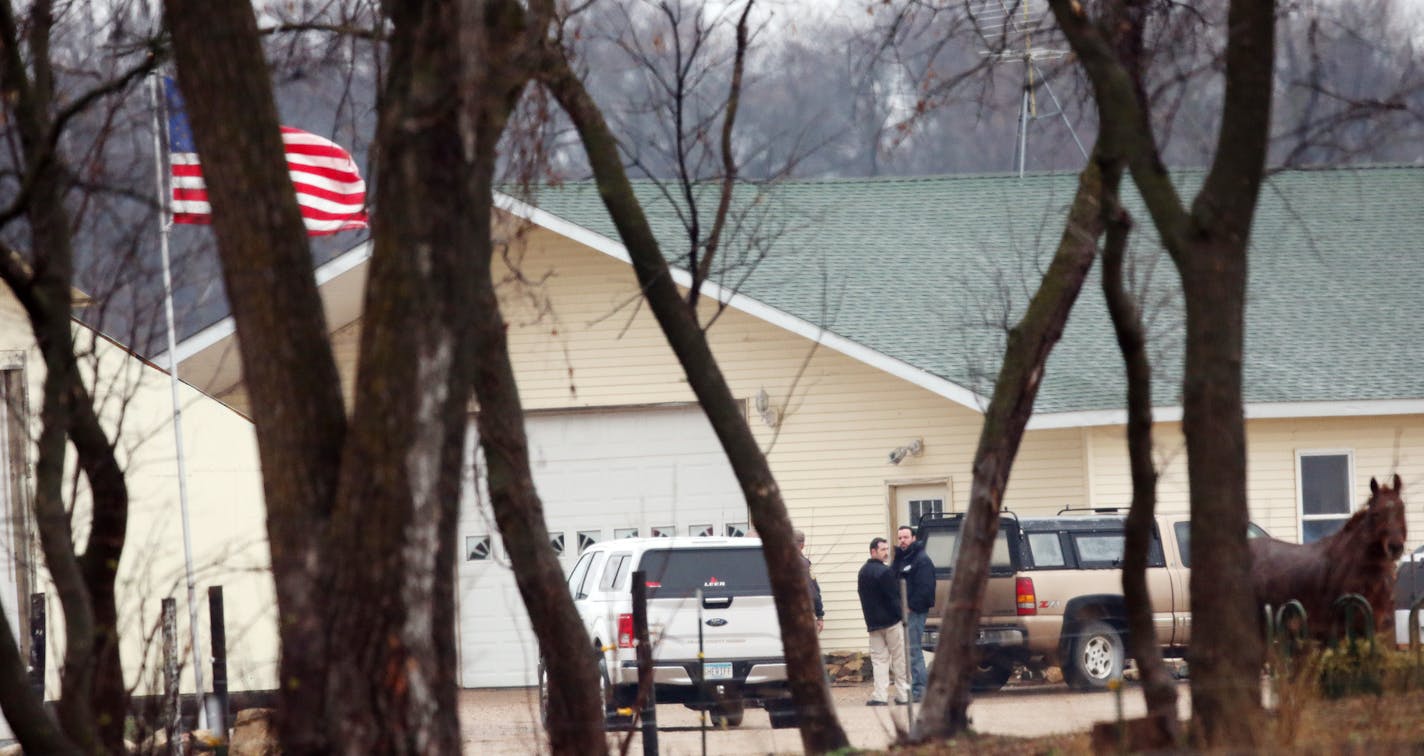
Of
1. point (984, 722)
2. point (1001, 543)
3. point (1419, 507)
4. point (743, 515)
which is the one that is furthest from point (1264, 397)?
point (984, 722)

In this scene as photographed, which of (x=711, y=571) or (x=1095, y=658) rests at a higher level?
(x=711, y=571)

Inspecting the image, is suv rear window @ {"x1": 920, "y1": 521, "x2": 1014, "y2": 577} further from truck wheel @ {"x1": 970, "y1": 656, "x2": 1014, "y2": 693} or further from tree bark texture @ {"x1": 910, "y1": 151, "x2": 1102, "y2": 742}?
tree bark texture @ {"x1": 910, "y1": 151, "x2": 1102, "y2": 742}

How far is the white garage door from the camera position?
22.1 metres

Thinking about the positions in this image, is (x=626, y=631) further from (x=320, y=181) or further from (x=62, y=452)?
(x=62, y=452)

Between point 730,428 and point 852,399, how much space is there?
1234cm

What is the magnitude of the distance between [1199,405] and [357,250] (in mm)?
14475

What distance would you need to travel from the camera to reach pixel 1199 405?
25.9 feet

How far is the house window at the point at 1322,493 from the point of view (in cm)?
2166

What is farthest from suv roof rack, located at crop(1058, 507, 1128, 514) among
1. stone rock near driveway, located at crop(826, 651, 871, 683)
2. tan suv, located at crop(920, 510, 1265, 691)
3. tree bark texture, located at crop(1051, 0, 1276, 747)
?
tree bark texture, located at crop(1051, 0, 1276, 747)

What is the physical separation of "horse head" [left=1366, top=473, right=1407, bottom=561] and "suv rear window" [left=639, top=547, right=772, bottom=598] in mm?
5939

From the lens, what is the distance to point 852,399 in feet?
72.2

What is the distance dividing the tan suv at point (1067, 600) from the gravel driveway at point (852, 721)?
A: 0.39 m

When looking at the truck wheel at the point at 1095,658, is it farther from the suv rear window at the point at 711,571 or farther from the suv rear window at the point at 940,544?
the suv rear window at the point at 711,571

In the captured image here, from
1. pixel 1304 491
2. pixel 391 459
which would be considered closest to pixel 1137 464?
pixel 391 459
